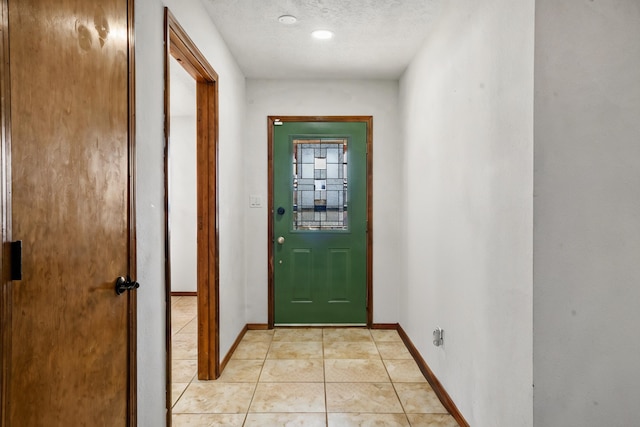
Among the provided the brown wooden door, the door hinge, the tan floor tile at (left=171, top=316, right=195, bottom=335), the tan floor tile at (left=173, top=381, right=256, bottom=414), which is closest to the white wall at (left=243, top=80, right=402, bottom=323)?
the tan floor tile at (left=171, top=316, right=195, bottom=335)

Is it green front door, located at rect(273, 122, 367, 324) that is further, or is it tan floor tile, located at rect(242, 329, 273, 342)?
green front door, located at rect(273, 122, 367, 324)

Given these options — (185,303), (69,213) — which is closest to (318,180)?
(185,303)

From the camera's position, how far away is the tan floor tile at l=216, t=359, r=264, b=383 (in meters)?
2.75

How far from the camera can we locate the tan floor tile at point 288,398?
2.36 m

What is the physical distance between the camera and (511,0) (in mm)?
1559

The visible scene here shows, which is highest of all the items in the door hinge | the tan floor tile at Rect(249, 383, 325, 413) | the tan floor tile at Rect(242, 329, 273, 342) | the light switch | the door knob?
the light switch

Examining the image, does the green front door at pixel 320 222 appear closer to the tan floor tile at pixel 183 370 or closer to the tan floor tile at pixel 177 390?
the tan floor tile at pixel 183 370

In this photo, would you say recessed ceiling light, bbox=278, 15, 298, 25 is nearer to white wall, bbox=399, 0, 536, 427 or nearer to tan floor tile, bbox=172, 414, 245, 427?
white wall, bbox=399, 0, 536, 427

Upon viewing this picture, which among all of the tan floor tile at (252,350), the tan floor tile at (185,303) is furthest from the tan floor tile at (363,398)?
the tan floor tile at (185,303)

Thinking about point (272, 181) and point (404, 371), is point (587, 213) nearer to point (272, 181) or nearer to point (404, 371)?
point (404, 371)

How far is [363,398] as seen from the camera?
249 centimetres

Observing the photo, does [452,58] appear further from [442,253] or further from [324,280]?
[324,280]

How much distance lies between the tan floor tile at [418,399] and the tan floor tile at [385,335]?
94 cm

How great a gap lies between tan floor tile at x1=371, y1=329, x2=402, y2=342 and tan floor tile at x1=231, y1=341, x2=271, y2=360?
1.01 meters
